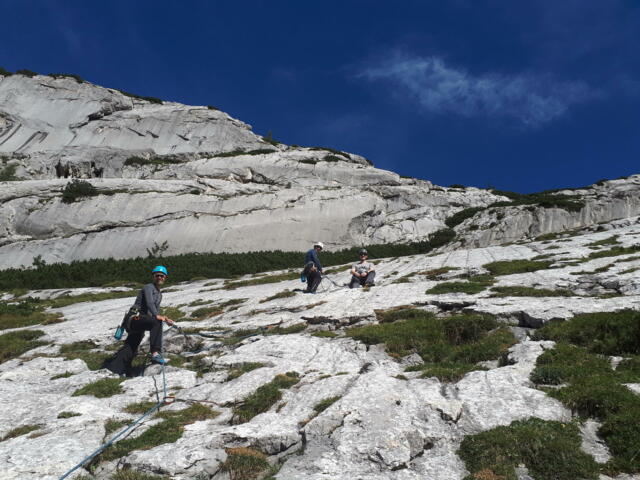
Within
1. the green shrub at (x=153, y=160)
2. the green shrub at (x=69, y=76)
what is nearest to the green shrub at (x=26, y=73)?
the green shrub at (x=69, y=76)

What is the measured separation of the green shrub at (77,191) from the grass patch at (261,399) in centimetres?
6471

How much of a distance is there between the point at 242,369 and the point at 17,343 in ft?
37.9

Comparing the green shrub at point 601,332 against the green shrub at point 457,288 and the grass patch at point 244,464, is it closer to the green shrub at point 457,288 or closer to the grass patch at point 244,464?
the green shrub at point 457,288

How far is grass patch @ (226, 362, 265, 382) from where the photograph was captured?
11296 millimetres

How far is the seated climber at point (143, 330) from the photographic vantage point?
1326cm

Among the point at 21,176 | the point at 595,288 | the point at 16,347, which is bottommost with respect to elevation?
the point at 16,347

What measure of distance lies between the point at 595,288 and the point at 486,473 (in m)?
13.5

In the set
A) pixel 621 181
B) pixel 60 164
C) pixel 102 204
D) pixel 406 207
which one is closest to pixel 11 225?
→ pixel 102 204

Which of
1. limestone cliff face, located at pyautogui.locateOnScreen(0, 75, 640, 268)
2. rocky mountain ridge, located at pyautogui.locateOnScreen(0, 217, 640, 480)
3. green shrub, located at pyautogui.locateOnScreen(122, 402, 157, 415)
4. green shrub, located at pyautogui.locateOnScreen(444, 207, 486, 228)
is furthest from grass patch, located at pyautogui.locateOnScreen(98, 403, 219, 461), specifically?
green shrub, located at pyautogui.locateOnScreen(444, 207, 486, 228)

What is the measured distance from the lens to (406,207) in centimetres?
7544

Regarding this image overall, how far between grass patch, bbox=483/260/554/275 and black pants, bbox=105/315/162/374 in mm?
17226

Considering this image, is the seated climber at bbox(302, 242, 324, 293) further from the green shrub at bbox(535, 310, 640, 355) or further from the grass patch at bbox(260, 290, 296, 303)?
the green shrub at bbox(535, 310, 640, 355)

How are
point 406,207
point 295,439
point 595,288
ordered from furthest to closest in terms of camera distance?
point 406,207 → point 595,288 → point 295,439

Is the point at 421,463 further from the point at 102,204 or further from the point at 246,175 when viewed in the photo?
the point at 246,175
